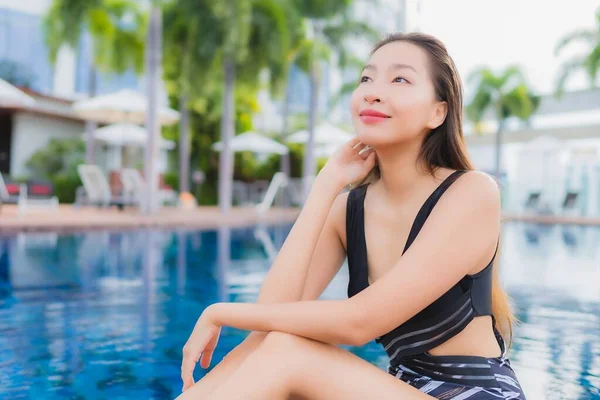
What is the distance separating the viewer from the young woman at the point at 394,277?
1501 mm

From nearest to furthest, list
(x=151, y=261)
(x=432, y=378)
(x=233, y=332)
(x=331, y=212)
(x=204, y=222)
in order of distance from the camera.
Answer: (x=432, y=378), (x=331, y=212), (x=233, y=332), (x=151, y=261), (x=204, y=222)

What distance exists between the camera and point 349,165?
1976 mm

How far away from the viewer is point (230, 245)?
10.3 meters

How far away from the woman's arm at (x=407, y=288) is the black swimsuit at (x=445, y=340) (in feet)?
0.27

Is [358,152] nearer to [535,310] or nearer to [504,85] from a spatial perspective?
[535,310]

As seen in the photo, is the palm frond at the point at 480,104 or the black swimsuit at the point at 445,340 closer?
the black swimsuit at the point at 445,340

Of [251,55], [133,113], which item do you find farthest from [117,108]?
[251,55]

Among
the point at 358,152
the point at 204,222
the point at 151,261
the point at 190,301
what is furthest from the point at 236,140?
the point at 358,152

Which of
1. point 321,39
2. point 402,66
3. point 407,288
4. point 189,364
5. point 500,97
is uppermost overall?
point 321,39

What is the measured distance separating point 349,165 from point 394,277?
0.53 metres

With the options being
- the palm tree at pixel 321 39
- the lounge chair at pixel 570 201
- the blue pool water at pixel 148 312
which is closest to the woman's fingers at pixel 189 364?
the blue pool water at pixel 148 312

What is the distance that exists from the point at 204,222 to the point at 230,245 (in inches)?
159

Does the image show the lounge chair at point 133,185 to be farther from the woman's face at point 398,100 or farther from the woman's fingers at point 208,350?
the woman's face at point 398,100

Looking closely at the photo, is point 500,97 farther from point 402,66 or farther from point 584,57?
point 402,66
